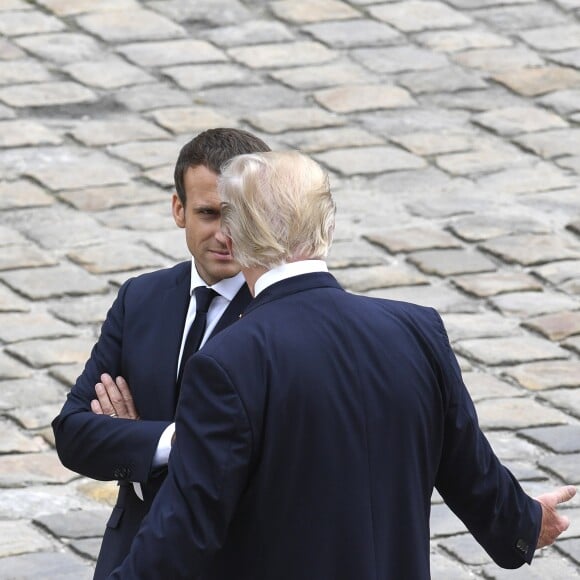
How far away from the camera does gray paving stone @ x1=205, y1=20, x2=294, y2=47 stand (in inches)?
353

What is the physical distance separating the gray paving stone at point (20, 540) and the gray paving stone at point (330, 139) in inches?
135

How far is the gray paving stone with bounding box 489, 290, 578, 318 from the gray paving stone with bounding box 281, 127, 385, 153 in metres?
1.64

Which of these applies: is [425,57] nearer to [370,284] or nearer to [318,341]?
[370,284]

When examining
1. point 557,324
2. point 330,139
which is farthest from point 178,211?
point 330,139

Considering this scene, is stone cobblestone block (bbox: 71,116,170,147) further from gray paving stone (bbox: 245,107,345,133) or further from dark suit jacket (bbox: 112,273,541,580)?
dark suit jacket (bbox: 112,273,541,580)

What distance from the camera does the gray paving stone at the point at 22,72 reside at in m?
8.45

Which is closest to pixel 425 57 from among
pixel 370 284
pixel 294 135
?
pixel 294 135

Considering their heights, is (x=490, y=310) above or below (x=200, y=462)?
below

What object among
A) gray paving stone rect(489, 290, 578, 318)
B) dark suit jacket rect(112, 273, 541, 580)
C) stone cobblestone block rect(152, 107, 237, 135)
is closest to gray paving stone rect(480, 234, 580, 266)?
gray paving stone rect(489, 290, 578, 318)

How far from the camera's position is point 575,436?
213 inches

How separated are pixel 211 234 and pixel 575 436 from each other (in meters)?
2.53

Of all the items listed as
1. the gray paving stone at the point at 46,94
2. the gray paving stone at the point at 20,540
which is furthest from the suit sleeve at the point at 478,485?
the gray paving stone at the point at 46,94

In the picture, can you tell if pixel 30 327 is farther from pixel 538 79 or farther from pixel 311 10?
pixel 311 10

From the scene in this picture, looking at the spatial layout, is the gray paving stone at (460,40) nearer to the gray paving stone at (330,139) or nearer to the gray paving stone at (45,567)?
the gray paving stone at (330,139)
